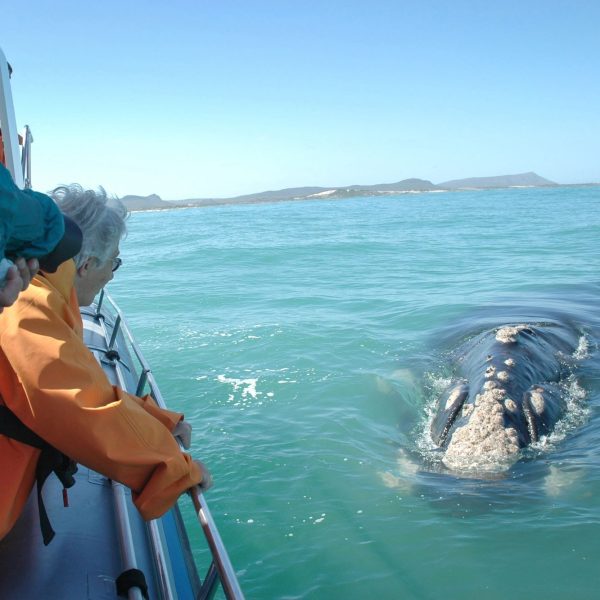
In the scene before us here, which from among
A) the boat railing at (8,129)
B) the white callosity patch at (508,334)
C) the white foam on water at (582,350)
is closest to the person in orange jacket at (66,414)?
the boat railing at (8,129)

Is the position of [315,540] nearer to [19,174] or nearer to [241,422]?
[241,422]

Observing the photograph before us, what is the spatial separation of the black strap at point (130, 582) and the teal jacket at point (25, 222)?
1.50 metres

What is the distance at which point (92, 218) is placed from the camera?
308 centimetres

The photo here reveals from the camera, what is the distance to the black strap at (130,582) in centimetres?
269

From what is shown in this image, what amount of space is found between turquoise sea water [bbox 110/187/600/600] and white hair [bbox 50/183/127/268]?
3140mm

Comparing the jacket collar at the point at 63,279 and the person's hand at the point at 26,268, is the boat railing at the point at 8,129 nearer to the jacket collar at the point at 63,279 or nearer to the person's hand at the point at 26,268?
the jacket collar at the point at 63,279

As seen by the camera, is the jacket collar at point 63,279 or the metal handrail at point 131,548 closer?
the jacket collar at point 63,279

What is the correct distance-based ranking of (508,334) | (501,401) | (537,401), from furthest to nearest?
(508,334)
(537,401)
(501,401)

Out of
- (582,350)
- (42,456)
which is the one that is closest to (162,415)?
(42,456)

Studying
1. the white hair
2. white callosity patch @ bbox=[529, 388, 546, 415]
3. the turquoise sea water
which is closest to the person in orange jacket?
the white hair

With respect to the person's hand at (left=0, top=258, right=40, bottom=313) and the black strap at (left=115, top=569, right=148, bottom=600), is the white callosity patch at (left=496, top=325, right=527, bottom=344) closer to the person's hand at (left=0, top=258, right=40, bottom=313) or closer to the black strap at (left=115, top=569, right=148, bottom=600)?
the black strap at (left=115, top=569, right=148, bottom=600)

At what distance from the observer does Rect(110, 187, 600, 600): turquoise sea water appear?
5.16 metres

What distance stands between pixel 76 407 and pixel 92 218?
→ 42.7 inches

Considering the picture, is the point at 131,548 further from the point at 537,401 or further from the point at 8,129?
the point at 537,401
